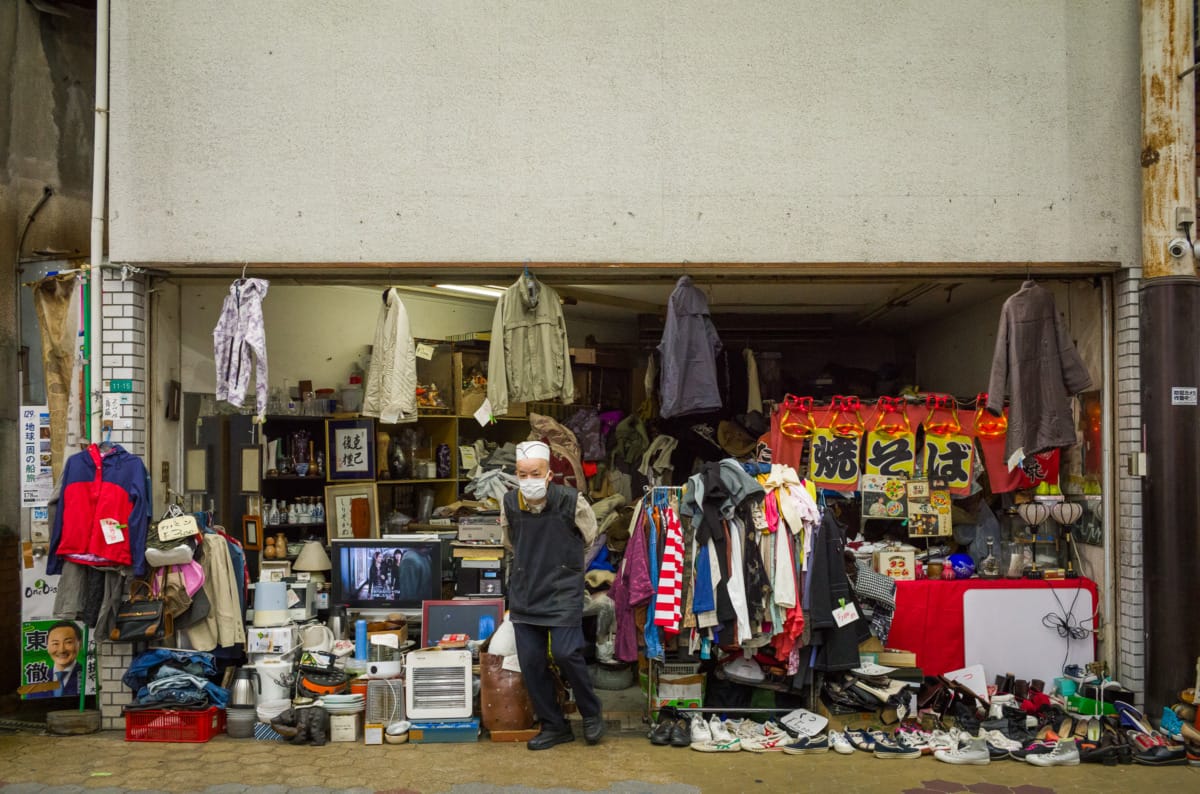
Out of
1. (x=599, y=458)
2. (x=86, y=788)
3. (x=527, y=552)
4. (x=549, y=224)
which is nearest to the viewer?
(x=86, y=788)

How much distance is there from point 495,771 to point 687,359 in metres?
3.14

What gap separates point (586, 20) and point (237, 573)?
4.90m

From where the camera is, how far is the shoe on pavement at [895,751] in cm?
600

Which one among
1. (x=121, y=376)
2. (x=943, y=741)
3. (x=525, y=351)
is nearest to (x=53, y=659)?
(x=121, y=376)

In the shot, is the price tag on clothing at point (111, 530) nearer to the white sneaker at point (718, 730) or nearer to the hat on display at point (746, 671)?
the white sneaker at point (718, 730)

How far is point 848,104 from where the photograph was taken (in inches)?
263

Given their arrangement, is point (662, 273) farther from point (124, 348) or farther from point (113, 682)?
point (113, 682)

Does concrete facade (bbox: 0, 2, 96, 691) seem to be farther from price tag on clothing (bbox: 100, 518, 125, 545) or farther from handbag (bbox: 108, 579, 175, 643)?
price tag on clothing (bbox: 100, 518, 125, 545)

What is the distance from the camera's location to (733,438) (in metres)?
9.37

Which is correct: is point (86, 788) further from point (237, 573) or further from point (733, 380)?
point (733, 380)

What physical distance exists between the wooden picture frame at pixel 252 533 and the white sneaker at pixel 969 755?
18.9 feet

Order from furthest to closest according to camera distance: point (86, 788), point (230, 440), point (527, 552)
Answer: point (230, 440) < point (527, 552) < point (86, 788)

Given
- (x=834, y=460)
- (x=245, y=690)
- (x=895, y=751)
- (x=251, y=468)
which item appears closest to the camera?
(x=895, y=751)

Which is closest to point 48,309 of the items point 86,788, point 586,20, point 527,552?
point 86,788
